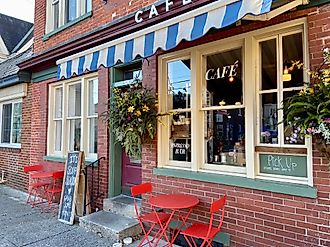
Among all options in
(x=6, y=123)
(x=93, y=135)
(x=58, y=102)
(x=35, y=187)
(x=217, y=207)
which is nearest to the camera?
(x=217, y=207)

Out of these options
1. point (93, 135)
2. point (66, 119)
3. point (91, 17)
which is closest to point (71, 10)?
point (91, 17)

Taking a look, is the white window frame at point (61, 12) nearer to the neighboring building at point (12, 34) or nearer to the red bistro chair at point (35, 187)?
the red bistro chair at point (35, 187)

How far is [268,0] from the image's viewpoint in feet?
8.64

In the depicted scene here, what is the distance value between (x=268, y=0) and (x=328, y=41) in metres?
1.11

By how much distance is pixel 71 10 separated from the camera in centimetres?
Answer: 770

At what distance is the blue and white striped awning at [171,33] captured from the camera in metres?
2.87

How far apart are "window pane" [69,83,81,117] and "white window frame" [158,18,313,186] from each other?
2.93m

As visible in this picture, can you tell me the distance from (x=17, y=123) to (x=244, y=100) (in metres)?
7.96

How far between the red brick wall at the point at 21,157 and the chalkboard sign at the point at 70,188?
313 cm

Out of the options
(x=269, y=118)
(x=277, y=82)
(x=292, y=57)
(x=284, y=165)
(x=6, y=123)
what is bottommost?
(x=284, y=165)

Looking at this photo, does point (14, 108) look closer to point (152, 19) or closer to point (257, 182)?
point (152, 19)

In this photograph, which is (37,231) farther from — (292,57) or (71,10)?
(71,10)

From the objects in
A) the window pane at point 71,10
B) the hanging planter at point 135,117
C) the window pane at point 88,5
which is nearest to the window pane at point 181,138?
the hanging planter at point 135,117

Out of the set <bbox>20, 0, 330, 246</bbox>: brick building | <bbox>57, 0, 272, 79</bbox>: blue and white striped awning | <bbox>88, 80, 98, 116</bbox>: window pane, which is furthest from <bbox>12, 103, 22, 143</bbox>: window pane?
<bbox>57, 0, 272, 79</bbox>: blue and white striped awning
